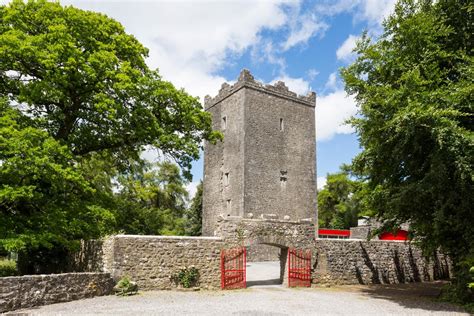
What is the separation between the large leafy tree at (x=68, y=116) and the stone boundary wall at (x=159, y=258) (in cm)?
117

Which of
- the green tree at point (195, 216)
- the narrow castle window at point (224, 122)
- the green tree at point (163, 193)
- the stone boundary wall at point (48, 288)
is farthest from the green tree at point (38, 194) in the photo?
the green tree at point (195, 216)

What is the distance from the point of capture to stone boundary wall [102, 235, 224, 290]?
12.4 metres

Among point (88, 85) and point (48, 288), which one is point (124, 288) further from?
point (88, 85)

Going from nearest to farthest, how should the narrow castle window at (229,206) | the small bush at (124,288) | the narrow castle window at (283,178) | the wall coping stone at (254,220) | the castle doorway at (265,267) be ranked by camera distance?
the small bush at (124,288)
the wall coping stone at (254,220)
the castle doorway at (265,267)
the narrow castle window at (229,206)
the narrow castle window at (283,178)

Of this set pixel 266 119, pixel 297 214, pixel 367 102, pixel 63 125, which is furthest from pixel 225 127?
pixel 367 102

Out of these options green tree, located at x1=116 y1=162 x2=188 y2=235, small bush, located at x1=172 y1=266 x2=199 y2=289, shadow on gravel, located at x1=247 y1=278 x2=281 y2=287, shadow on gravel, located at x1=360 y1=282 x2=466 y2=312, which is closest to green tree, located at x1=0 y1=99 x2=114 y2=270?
small bush, located at x1=172 y1=266 x2=199 y2=289

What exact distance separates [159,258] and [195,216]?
2332cm

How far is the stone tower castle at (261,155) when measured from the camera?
2672 centimetres

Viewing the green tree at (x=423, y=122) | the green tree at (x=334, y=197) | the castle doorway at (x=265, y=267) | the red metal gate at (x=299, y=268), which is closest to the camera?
the green tree at (x=423, y=122)

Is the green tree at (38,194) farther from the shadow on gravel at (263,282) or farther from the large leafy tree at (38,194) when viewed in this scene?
the shadow on gravel at (263,282)

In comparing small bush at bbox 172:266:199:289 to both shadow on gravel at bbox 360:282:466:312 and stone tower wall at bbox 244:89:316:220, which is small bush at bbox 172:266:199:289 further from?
stone tower wall at bbox 244:89:316:220

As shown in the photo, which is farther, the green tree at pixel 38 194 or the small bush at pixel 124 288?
the small bush at pixel 124 288

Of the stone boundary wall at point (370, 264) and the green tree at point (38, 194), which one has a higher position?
the green tree at point (38, 194)

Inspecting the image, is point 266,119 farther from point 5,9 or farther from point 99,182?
point 5,9
